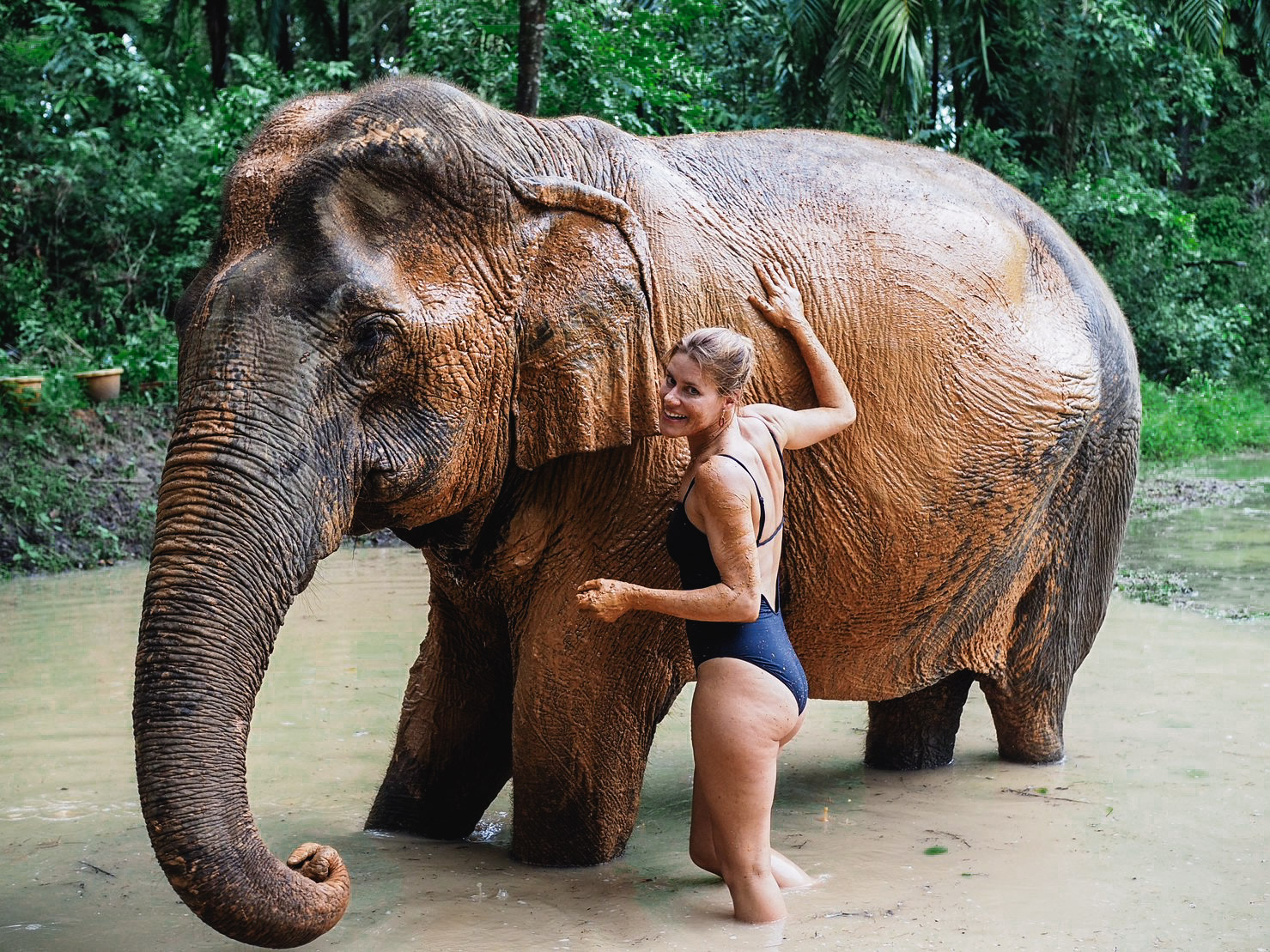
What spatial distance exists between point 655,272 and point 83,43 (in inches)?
469

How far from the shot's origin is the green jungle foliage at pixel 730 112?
1293cm

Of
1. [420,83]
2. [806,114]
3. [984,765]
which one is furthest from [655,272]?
[806,114]

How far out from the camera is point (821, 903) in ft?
13.7

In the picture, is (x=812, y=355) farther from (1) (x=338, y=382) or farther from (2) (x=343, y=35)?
(2) (x=343, y=35)

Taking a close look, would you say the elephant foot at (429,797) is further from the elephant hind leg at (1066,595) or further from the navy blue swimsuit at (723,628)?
the elephant hind leg at (1066,595)

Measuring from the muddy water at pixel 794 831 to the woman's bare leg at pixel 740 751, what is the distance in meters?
0.23

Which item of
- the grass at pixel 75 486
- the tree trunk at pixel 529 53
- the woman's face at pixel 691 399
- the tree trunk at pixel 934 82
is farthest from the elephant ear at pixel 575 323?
the tree trunk at pixel 934 82

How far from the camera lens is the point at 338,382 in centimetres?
346

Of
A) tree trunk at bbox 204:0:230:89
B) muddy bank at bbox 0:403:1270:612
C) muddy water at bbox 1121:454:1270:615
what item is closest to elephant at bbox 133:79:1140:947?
muddy water at bbox 1121:454:1270:615

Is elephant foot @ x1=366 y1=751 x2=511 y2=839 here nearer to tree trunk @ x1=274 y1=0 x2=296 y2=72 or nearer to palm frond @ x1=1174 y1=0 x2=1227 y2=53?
palm frond @ x1=1174 y1=0 x2=1227 y2=53

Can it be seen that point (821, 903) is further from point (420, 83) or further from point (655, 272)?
point (420, 83)

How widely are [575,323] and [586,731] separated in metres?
1.19

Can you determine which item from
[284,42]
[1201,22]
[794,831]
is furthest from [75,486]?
[284,42]

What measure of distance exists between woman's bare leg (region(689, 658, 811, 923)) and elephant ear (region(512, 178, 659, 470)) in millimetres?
717
